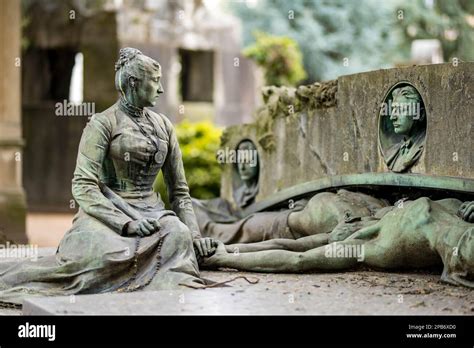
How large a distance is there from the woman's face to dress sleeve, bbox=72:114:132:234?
0.37m

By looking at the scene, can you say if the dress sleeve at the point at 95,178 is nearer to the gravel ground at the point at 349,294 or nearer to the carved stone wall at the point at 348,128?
the gravel ground at the point at 349,294

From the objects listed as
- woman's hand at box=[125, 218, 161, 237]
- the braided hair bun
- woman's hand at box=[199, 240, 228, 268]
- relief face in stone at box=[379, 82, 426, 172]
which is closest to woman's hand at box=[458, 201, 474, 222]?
relief face in stone at box=[379, 82, 426, 172]

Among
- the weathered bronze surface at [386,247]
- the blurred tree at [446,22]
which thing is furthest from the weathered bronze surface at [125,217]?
the blurred tree at [446,22]

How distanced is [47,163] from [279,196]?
15235 mm

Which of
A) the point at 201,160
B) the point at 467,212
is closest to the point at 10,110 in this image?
the point at 201,160

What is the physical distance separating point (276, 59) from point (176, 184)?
1701 centimetres

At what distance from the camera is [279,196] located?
41.0 ft

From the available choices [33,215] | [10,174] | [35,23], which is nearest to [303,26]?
[35,23]

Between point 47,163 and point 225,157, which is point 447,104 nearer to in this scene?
point 225,157

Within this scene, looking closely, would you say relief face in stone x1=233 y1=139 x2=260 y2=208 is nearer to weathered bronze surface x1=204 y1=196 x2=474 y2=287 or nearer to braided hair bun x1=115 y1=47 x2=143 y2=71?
weathered bronze surface x1=204 y1=196 x2=474 y2=287

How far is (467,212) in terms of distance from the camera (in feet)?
31.1

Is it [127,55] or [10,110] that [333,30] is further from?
[127,55]

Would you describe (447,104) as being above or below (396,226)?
above
